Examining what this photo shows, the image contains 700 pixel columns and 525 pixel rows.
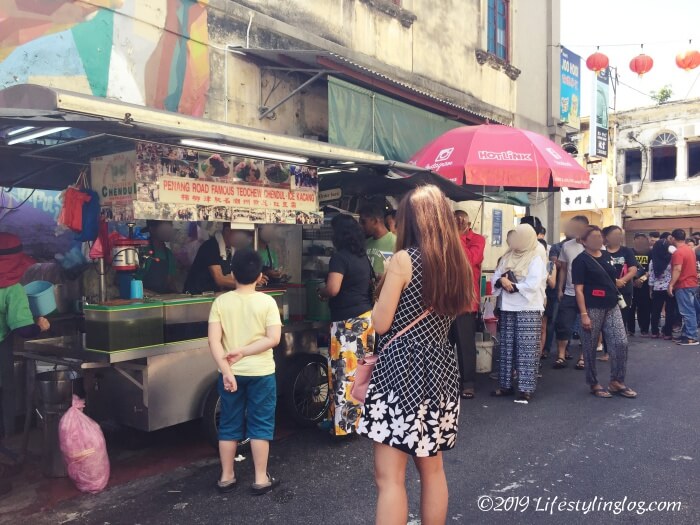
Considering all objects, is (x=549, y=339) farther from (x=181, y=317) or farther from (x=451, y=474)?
(x=181, y=317)

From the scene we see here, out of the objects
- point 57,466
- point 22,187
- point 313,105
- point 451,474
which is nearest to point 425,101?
point 313,105

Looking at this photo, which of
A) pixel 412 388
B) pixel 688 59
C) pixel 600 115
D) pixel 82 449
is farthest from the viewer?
pixel 600 115

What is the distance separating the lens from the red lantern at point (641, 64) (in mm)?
13438

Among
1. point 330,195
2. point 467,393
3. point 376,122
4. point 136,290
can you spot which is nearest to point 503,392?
point 467,393

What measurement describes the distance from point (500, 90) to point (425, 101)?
162 inches

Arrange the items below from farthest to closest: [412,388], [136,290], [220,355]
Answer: [136,290] → [220,355] → [412,388]

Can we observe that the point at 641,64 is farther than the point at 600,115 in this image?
No

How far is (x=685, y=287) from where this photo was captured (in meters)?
9.84

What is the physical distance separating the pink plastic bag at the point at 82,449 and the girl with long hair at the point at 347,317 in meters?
1.78

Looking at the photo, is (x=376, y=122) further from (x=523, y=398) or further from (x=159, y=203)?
(x=159, y=203)

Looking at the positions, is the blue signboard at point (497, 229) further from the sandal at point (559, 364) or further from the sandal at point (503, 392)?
the sandal at point (503, 392)

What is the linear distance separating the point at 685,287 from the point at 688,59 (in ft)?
19.4

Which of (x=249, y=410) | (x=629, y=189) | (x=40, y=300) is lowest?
(x=249, y=410)

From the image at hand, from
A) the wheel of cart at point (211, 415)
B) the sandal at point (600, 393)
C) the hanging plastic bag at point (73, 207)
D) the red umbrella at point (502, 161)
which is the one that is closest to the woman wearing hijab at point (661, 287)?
the red umbrella at point (502, 161)
